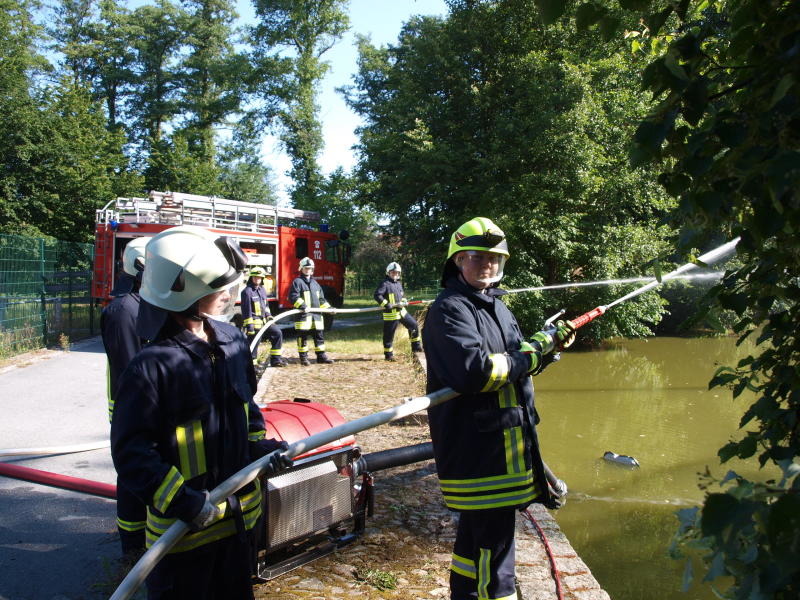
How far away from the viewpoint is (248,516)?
2.53 metres

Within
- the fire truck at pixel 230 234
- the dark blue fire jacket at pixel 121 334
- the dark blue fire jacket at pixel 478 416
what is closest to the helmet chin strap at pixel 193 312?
the dark blue fire jacket at pixel 478 416

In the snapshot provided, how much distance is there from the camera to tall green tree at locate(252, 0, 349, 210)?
33.1 meters

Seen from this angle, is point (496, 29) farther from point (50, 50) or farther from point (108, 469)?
point (50, 50)

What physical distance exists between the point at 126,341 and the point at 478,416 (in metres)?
2.26

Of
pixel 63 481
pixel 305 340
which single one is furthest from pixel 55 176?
pixel 63 481

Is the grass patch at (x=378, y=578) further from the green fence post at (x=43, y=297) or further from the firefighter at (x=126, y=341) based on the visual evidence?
the green fence post at (x=43, y=297)

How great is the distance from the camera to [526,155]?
17.6m

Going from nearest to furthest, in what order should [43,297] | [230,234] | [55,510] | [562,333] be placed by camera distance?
[562,333]
[55,510]
[43,297]
[230,234]

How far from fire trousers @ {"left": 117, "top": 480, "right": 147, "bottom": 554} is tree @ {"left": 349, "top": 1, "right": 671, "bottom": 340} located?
14058 mm

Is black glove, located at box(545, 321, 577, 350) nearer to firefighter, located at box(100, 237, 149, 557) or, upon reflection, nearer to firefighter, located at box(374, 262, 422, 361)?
firefighter, located at box(100, 237, 149, 557)

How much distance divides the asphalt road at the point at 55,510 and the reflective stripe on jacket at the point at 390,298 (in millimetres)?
5171

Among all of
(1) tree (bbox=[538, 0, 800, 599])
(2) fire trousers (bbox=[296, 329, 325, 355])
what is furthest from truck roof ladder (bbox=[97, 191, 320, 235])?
(1) tree (bbox=[538, 0, 800, 599])

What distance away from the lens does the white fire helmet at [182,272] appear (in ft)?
7.70

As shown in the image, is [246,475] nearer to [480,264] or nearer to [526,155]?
[480,264]
